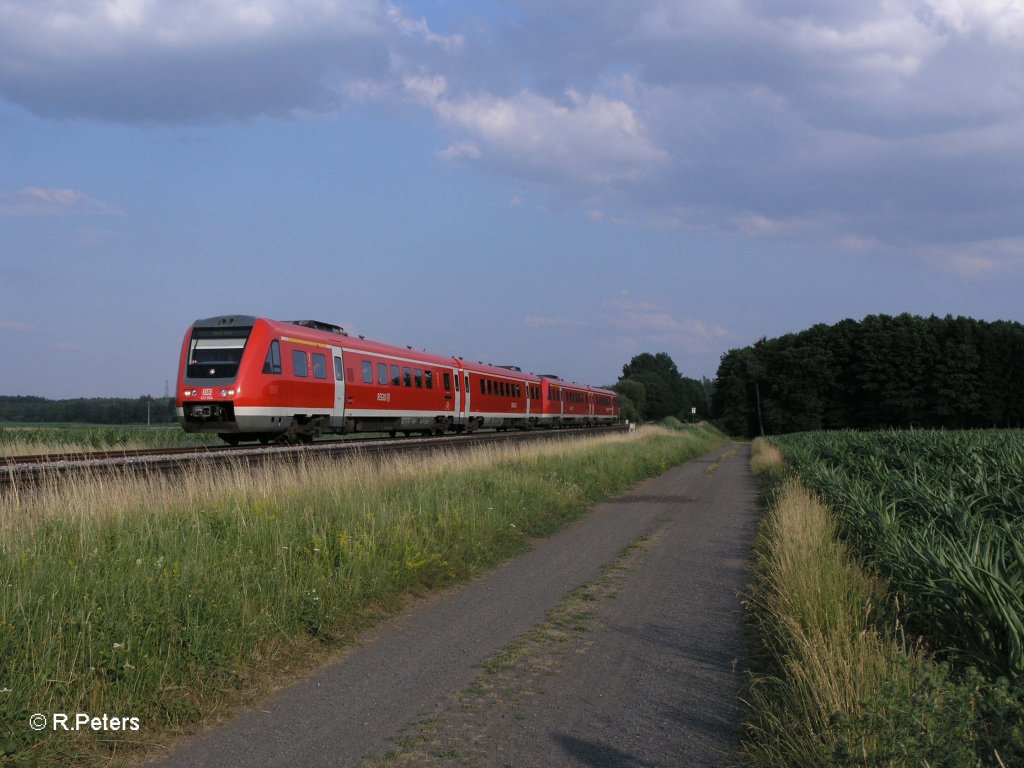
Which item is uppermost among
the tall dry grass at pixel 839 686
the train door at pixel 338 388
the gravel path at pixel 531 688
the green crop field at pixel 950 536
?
the train door at pixel 338 388

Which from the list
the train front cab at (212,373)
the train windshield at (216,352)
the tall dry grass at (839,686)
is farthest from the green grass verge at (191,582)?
the train windshield at (216,352)

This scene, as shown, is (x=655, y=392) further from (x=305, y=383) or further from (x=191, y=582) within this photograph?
(x=191, y=582)

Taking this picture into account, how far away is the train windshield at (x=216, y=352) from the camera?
1969 cm

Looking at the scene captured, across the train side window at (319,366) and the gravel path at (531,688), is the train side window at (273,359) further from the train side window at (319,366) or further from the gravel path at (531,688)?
→ the gravel path at (531,688)

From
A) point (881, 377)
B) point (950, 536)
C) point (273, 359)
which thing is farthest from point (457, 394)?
point (881, 377)

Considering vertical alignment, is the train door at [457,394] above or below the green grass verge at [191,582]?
above

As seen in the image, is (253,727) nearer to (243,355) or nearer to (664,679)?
(664,679)

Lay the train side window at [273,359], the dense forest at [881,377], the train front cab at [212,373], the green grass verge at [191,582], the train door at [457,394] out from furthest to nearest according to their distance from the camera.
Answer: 1. the dense forest at [881,377]
2. the train door at [457,394]
3. the train side window at [273,359]
4. the train front cab at [212,373]
5. the green grass verge at [191,582]

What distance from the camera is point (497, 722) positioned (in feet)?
16.1

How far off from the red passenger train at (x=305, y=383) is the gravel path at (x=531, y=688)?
11.8 m

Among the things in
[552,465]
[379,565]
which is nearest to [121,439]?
[552,465]

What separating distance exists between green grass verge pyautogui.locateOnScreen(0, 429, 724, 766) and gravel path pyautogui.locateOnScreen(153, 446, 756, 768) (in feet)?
1.05

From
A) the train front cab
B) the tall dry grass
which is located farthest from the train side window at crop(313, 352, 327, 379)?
the tall dry grass

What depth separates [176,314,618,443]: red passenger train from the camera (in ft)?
64.6
